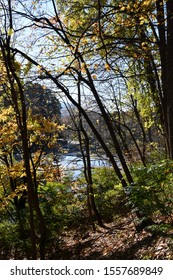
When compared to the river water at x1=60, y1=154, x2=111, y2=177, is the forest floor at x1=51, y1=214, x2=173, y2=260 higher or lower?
lower

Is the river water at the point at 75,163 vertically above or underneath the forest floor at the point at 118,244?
above

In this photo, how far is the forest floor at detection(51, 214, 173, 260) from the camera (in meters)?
5.42

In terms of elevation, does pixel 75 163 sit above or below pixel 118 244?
Result: above

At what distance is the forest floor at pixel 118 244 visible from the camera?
5.42 metres

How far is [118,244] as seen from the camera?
753cm

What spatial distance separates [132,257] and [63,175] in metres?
6.69

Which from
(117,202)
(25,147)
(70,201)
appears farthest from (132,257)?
(117,202)

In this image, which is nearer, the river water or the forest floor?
the forest floor

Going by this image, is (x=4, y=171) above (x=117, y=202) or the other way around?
above

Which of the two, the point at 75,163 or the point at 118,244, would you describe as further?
the point at 75,163

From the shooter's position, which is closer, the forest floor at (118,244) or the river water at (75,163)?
the forest floor at (118,244)
